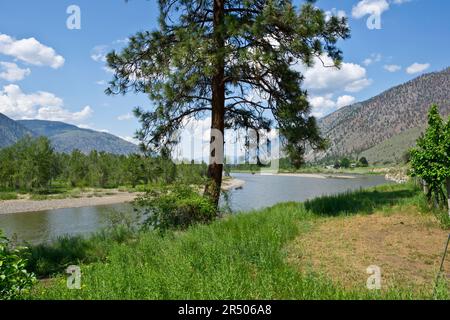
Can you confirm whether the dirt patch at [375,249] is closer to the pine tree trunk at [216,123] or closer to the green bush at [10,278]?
the pine tree trunk at [216,123]

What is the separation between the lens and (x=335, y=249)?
648 cm

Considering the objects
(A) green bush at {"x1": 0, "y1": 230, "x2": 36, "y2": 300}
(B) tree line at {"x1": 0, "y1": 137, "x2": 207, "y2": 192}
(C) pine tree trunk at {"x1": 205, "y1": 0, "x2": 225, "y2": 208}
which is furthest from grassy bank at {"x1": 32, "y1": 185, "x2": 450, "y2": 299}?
(B) tree line at {"x1": 0, "y1": 137, "x2": 207, "y2": 192}

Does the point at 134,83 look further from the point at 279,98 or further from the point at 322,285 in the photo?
the point at 322,285

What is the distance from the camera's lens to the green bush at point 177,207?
955cm

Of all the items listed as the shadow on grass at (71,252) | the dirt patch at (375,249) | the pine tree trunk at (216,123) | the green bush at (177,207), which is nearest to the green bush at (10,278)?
the shadow on grass at (71,252)

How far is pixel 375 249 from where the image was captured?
253 inches

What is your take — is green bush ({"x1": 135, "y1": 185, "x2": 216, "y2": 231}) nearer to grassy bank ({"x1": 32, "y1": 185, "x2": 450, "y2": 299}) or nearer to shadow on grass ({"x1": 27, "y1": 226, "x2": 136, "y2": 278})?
shadow on grass ({"x1": 27, "y1": 226, "x2": 136, "y2": 278})

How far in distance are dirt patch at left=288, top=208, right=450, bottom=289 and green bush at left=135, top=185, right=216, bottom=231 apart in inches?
122

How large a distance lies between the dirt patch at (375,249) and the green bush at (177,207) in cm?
311

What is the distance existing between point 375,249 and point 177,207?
539 centimetres

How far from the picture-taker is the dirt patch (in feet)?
16.3

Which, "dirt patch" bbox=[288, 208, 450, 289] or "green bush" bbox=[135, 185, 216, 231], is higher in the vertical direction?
"green bush" bbox=[135, 185, 216, 231]
